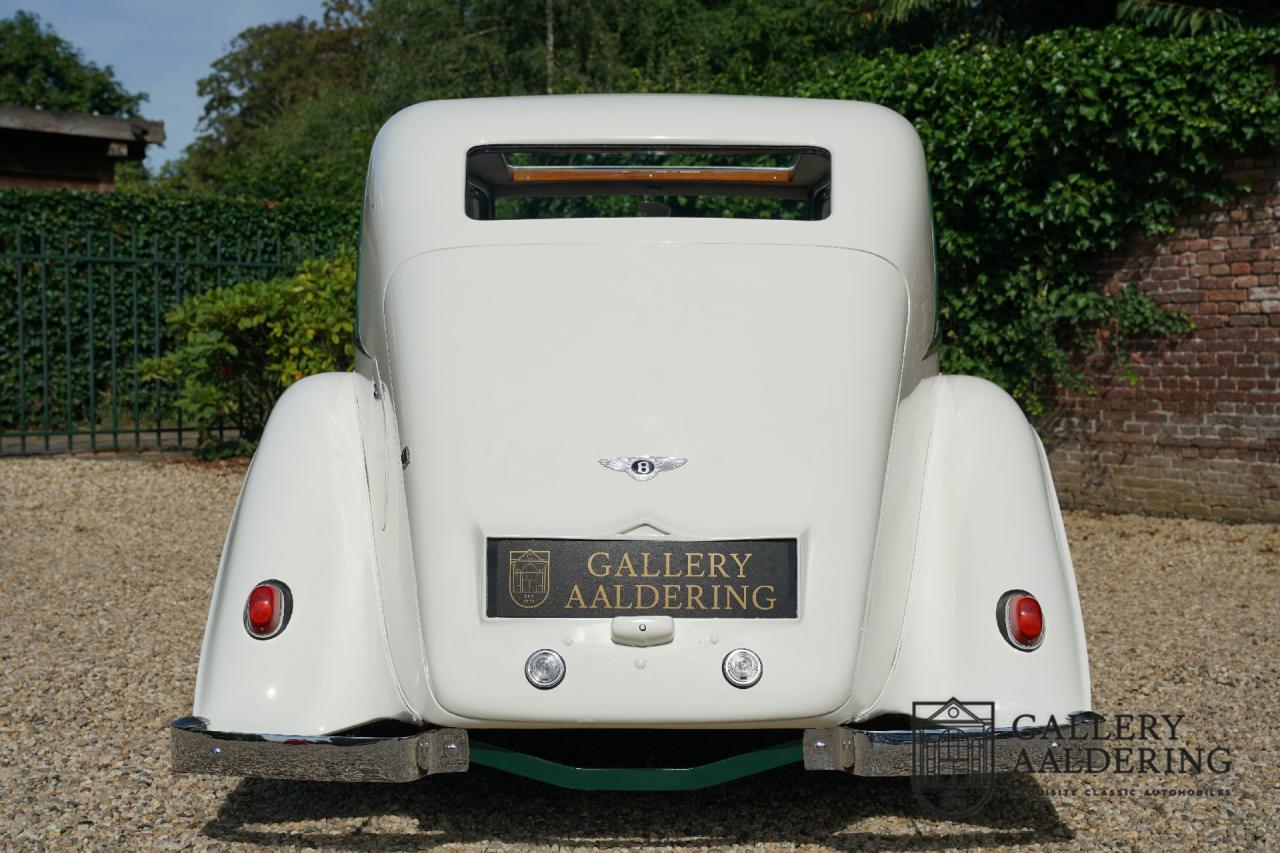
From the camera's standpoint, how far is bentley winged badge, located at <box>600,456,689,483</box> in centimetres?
298

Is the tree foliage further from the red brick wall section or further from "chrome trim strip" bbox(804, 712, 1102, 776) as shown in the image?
"chrome trim strip" bbox(804, 712, 1102, 776)

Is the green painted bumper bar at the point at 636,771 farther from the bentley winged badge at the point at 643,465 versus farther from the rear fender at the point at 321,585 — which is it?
the bentley winged badge at the point at 643,465

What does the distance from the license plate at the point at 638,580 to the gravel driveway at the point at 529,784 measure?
681mm

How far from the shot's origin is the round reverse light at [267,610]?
10.3 feet

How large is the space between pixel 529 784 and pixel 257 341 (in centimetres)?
671

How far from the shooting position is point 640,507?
295cm

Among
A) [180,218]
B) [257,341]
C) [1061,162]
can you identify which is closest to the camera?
[1061,162]

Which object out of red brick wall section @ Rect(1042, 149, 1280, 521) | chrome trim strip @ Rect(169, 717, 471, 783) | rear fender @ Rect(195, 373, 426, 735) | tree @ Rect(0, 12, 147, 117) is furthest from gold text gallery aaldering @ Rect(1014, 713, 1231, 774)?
tree @ Rect(0, 12, 147, 117)

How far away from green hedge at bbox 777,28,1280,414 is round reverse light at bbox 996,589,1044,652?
593 cm

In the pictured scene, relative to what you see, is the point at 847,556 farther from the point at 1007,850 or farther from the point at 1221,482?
the point at 1221,482

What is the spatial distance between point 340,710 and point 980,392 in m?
1.93

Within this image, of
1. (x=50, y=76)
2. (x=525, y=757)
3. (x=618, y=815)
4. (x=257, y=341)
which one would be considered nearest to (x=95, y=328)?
(x=257, y=341)

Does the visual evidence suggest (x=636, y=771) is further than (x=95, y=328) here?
No

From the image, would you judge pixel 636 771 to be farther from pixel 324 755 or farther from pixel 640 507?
pixel 324 755
